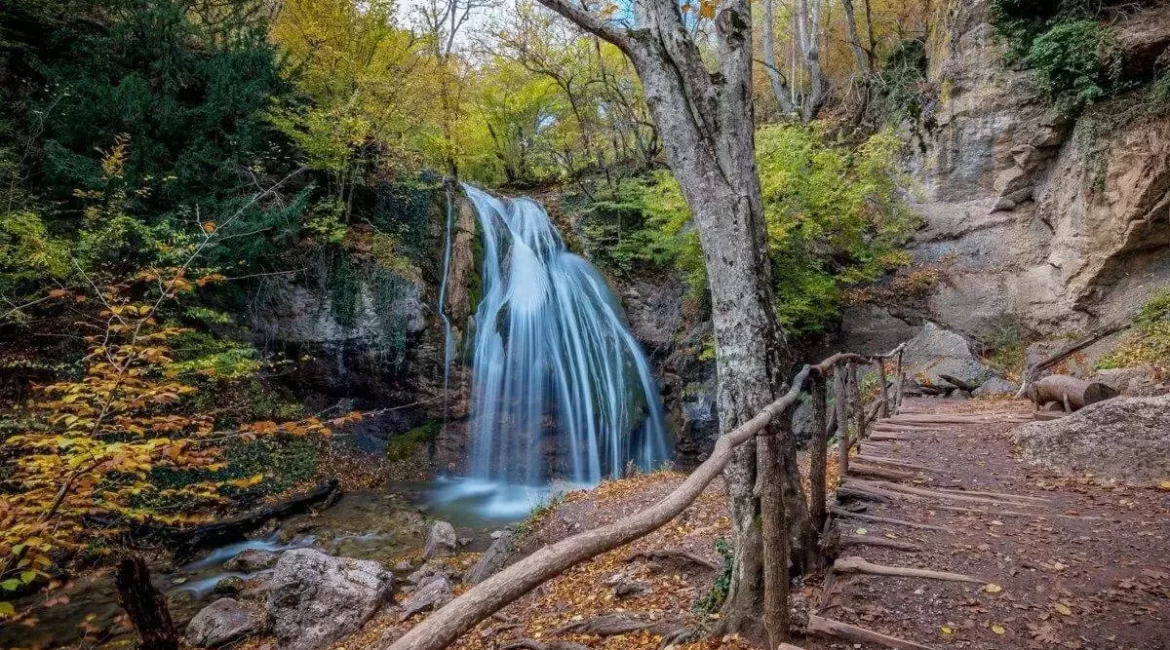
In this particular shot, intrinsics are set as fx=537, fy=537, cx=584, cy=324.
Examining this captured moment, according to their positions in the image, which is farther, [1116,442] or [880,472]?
[880,472]

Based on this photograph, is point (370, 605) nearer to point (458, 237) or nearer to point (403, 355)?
point (403, 355)

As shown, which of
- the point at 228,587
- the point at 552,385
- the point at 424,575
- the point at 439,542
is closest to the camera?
the point at 424,575

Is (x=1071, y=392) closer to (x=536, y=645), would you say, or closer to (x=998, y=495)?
(x=998, y=495)

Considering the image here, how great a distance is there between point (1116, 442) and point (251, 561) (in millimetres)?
9890

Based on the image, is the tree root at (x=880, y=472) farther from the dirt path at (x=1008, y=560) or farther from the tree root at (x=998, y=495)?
the tree root at (x=998, y=495)

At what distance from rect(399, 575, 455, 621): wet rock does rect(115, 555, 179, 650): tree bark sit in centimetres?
221

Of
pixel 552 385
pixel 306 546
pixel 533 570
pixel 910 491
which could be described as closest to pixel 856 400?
pixel 910 491

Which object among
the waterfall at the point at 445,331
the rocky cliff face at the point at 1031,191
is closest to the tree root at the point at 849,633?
the waterfall at the point at 445,331

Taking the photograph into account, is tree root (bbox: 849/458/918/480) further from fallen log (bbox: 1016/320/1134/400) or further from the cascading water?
the cascading water

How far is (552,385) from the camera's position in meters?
12.5

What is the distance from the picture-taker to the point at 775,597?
250 centimetres

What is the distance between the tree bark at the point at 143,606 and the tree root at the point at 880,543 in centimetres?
624

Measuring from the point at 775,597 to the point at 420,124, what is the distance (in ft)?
40.7

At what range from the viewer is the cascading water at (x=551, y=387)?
Answer: 11.9 m
